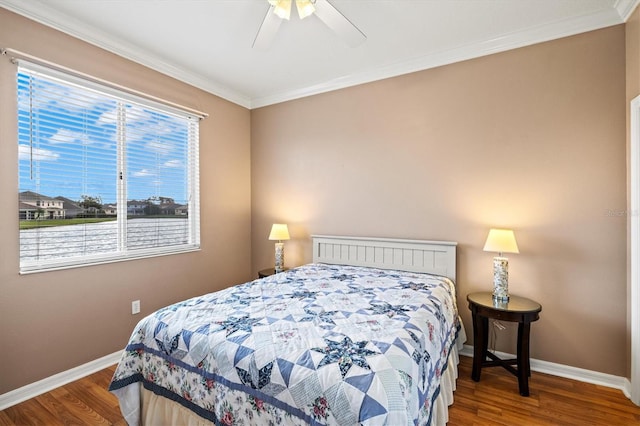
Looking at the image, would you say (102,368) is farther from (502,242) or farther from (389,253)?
(502,242)

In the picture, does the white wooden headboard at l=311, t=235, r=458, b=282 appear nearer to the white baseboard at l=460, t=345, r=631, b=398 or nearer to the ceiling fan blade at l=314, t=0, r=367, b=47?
the white baseboard at l=460, t=345, r=631, b=398

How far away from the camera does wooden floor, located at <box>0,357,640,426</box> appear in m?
1.92

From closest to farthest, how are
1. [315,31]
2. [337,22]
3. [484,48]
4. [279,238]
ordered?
[337,22]
[315,31]
[484,48]
[279,238]

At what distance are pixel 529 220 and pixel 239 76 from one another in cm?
324

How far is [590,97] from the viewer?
2369 millimetres

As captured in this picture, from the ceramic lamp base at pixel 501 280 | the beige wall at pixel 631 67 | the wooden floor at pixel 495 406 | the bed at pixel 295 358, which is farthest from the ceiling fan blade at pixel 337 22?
the wooden floor at pixel 495 406

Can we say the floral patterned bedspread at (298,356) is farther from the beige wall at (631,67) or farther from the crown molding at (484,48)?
the crown molding at (484,48)

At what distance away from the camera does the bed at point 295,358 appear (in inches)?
45.8

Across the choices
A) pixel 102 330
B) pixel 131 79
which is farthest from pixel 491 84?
pixel 102 330

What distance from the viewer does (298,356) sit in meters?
1.29

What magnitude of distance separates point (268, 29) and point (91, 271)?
2.40m

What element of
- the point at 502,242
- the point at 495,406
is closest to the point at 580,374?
the point at 495,406

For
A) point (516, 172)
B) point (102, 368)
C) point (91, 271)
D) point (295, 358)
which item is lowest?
point (102, 368)

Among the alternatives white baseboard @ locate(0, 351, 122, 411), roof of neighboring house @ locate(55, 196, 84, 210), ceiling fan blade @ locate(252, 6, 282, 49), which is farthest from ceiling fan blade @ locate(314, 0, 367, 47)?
white baseboard @ locate(0, 351, 122, 411)
